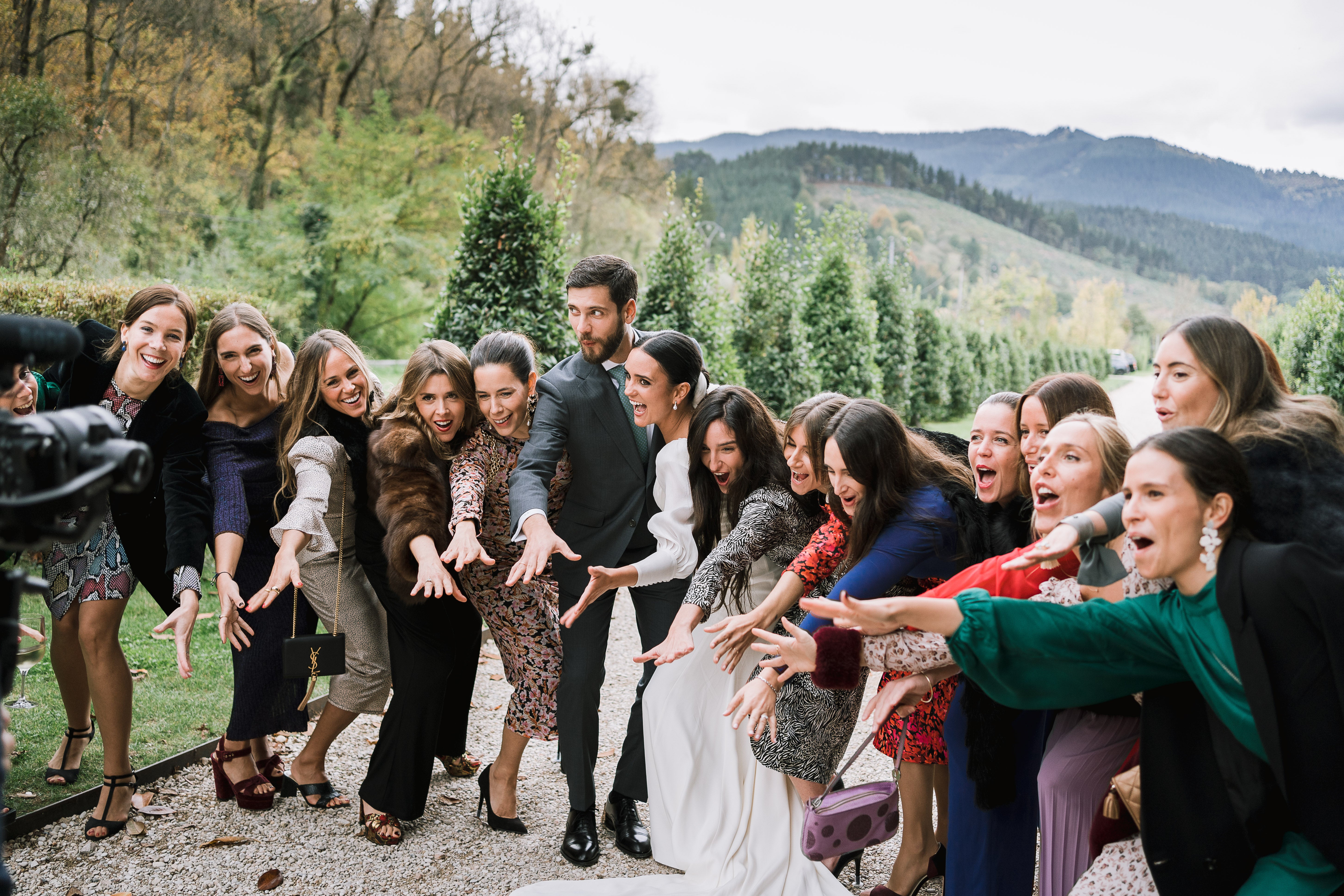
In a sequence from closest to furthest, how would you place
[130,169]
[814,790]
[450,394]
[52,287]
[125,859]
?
[814,790]
[125,859]
[450,394]
[52,287]
[130,169]

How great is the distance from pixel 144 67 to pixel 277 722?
21.2 m

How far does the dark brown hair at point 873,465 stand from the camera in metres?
3.17

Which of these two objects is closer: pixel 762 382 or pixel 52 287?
pixel 52 287

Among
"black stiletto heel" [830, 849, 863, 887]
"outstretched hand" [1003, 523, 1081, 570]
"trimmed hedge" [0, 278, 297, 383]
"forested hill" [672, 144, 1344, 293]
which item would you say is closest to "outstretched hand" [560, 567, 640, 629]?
"black stiletto heel" [830, 849, 863, 887]

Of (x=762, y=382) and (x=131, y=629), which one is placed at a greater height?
(x=762, y=382)

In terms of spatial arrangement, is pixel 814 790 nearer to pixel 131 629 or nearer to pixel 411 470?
pixel 411 470

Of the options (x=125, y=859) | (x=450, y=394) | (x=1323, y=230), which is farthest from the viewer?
(x=1323, y=230)

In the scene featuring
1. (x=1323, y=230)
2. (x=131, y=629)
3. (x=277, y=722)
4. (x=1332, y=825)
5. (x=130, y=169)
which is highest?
(x=1323, y=230)

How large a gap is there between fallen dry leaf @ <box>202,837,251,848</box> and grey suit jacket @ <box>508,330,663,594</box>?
5.68 ft

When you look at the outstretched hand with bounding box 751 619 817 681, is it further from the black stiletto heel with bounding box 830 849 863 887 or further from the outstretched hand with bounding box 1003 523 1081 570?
the black stiletto heel with bounding box 830 849 863 887

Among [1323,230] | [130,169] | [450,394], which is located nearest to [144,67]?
[130,169]

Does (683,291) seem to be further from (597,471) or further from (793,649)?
(793,649)

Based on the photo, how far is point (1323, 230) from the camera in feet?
323

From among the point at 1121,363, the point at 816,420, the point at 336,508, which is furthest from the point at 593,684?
the point at 1121,363
